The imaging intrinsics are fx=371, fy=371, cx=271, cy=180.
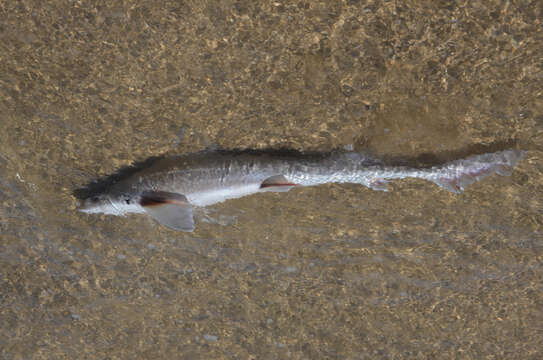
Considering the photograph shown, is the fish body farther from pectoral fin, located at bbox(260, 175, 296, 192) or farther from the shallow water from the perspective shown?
the shallow water

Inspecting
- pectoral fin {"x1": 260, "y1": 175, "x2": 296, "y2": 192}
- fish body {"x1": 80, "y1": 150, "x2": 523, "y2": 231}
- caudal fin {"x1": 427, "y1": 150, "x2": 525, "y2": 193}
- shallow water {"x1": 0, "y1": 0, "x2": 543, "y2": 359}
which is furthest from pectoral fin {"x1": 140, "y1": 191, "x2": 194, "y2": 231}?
caudal fin {"x1": 427, "y1": 150, "x2": 525, "y2": 193}

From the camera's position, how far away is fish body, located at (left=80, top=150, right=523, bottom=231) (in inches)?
109

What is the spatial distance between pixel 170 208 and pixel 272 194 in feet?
2.66

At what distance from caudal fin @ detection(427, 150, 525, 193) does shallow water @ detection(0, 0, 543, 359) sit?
3.5 inches

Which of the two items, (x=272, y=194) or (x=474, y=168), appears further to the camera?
(x=272, y=194)

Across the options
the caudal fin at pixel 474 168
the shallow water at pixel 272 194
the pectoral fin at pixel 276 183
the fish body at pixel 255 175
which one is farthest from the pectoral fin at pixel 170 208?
the caudal fin at pixel 474 168

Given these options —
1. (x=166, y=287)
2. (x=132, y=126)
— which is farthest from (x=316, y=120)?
(x=166, y=287)

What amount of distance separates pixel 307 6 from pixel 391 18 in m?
0.58

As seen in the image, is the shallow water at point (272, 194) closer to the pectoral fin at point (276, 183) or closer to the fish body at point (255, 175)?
the fish body at point (255, 175)

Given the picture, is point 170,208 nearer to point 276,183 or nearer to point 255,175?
point 255,175

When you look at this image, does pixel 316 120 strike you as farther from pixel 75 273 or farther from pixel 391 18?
pixel 75 273

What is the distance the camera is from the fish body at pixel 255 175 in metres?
2.77

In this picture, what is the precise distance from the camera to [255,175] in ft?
9.16

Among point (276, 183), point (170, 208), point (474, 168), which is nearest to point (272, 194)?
point (276, 183)
